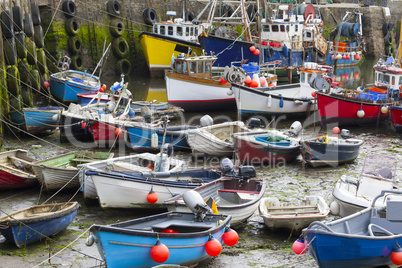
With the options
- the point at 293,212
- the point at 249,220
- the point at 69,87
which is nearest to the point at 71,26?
the point at 69,87

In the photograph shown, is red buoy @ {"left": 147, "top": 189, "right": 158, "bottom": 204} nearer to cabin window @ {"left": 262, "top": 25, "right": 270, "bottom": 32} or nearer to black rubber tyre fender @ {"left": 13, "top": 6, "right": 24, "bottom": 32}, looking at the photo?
black rubber tyre fender @ {"left": 13, "top": 6, "right": 24, "bottom": 32}

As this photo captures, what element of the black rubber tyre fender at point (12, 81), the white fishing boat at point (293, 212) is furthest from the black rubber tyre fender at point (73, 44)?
the white fishing boat at point (293, 212)

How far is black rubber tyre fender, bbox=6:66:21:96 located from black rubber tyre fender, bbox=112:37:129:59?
14345mm

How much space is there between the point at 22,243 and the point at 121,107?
960 centimetres

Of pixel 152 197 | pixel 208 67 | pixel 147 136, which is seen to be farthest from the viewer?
pixel 208 67

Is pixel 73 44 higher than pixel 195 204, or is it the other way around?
pixel 73 44

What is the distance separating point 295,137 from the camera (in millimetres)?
16531

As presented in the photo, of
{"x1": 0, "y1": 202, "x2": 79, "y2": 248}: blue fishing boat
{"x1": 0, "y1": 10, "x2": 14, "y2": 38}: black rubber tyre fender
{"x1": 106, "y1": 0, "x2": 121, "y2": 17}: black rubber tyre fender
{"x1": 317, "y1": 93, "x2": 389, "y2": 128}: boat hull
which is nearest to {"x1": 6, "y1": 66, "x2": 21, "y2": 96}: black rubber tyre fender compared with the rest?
{"x1": 0, "y1": 10, "x2": 14, "y2": 38}: black rubber tyre fender

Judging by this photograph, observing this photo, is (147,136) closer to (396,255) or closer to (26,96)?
(26,96)

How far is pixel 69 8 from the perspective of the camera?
99.3 feet

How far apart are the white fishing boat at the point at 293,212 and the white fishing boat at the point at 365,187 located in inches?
12.9

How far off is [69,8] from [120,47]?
13.3 ft

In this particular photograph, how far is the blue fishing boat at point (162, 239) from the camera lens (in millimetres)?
8414

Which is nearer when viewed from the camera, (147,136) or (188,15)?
(147,136)
